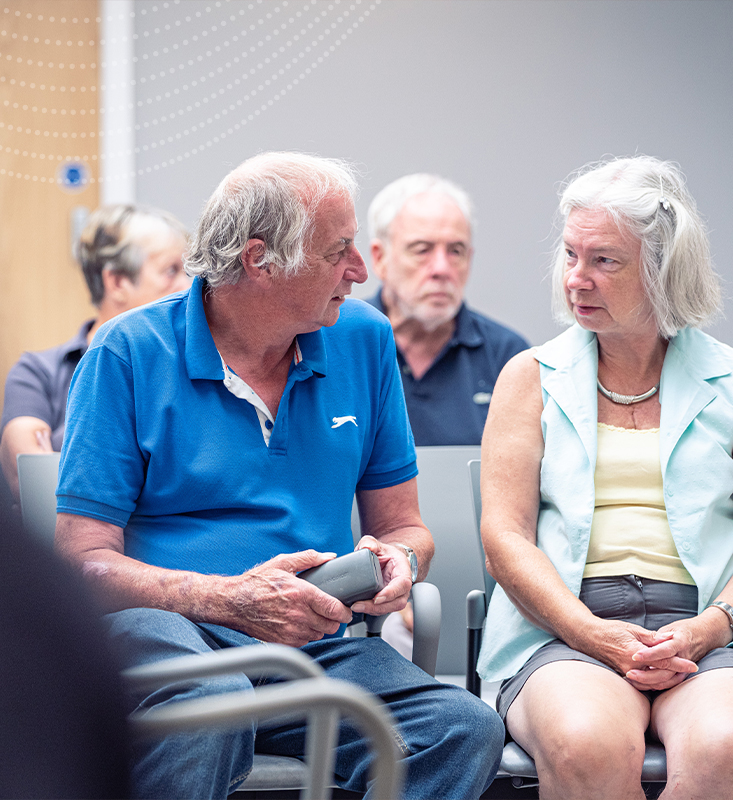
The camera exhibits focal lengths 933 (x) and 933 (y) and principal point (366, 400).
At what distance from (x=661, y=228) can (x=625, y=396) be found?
1.22ft

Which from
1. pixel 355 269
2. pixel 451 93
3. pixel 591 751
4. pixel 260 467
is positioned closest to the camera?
pixel 591 751

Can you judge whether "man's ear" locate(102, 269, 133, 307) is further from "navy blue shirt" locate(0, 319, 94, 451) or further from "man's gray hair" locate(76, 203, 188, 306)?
"navy blue shirt" locate(0, 319, 94, 451)

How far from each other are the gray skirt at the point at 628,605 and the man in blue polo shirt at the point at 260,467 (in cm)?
25

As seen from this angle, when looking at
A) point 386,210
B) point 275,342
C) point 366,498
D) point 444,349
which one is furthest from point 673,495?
point 386,210

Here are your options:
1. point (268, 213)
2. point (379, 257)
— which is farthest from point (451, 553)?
point (379, 257)

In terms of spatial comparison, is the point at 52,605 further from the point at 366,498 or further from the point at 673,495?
the point at 673,495

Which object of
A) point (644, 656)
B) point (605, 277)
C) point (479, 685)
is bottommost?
point (479, 685)

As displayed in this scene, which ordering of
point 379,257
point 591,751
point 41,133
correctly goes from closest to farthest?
point 591,751 < point 379,257 < point 41,133

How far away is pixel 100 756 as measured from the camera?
88 cm

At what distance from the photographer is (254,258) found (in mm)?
1838

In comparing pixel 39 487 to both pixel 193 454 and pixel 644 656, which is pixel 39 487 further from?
pixel 644 656

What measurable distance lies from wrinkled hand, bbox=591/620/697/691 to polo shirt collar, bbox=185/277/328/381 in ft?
2.48

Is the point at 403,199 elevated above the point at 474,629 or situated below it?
above

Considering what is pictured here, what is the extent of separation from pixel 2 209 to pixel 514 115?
2109mm
